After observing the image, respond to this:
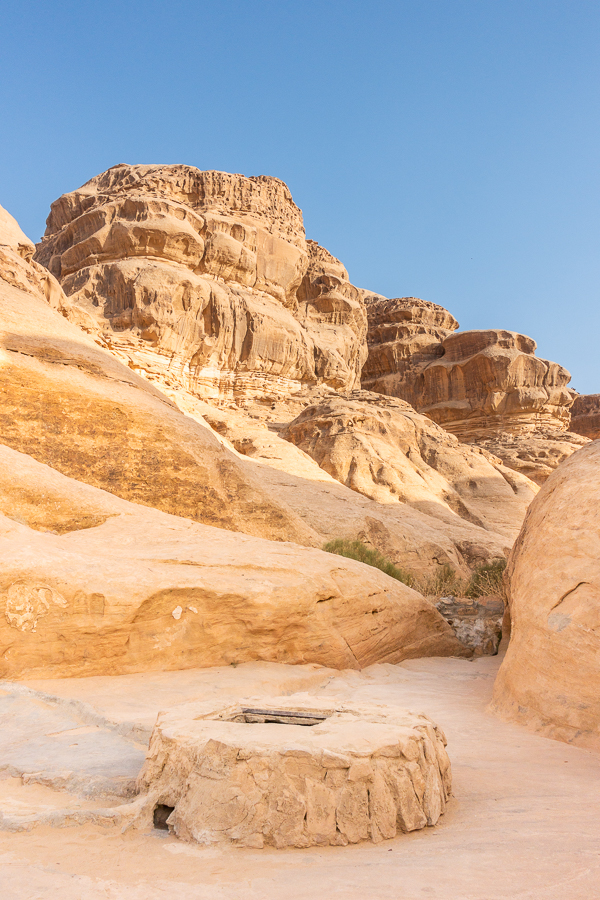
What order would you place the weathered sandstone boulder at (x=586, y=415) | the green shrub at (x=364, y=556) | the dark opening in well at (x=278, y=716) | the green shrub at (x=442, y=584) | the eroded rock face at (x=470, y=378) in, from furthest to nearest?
1. the weathered sandstone boulder at (x=586, y=415)
2. the eroded rock face at (x=470, y=378)
3. the green shrub at (x=442, y=584)
4. the green shrub at (x=364, y=556)
5. the dark opening in well at (x=278, y=716)

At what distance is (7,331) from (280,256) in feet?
98.5

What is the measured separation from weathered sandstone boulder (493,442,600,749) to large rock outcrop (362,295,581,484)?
109 feet

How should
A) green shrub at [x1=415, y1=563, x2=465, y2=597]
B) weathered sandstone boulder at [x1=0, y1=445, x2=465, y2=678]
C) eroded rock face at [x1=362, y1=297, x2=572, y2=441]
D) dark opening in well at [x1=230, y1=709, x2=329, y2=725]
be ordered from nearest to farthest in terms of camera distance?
1. dark opening in well at [x1=230, y1=709, x2=329, y2=725]
2. weathered sandstone boulder at [x1=0, y1=445, x2=465, y2=678]
3. green shrub at [x1=415, y1=563, x2=465, y2=597]
4. eroded rock face at [x1=362, y1=297, x2=572, y2=441]

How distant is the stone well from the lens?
2.36m

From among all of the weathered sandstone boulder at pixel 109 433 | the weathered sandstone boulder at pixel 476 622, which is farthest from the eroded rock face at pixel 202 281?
the weathered sandstone boulder at pixel 476 622

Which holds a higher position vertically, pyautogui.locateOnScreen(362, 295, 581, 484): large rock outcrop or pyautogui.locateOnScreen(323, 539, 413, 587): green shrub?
pyautogui.locateOnScreen(362, 295, 581, 484): large rock outcrop

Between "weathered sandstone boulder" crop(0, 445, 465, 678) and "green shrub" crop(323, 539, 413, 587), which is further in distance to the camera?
"green shrub" crop(323, 539, 413, 587)

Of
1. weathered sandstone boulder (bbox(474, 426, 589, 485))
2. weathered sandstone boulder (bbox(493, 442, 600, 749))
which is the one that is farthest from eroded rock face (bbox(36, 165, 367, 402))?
weathered sandstone boulder (bbox(493, 442, 600, 749))

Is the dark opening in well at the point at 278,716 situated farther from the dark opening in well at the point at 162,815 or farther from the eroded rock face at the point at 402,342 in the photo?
the eroded rock face at the point at 402,342

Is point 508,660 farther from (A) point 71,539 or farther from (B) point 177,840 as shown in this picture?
(A) point 71,539

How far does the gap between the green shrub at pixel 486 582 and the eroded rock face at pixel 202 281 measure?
64.8 ft

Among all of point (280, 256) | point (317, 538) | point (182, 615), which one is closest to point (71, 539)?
point (182, 615)

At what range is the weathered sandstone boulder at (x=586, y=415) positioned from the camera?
165 ft

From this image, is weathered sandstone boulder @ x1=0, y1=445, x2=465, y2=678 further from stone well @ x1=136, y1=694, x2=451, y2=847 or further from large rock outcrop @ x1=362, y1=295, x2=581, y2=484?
large rock outcrop @ x1=362, y1=295, x2=581, y2=484
